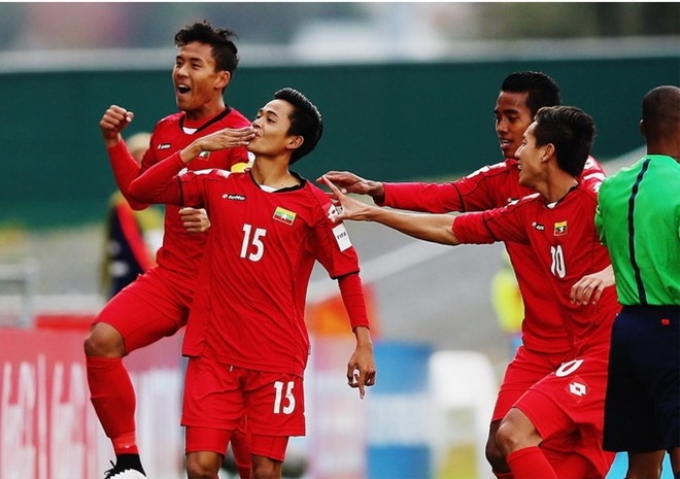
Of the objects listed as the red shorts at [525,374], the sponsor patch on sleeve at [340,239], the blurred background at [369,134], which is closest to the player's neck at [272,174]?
the sponsor patch on sleeve at [340,239]

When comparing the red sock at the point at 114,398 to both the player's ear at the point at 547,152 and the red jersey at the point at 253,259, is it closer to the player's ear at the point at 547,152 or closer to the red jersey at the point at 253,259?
the red jersey at the point at 253,259

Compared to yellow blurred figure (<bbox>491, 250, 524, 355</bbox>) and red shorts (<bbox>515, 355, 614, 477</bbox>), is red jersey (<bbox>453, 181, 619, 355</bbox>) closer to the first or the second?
red shorts (<bbox>515, 355, 614, 477</bbox>)

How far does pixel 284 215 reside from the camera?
9.07 metres


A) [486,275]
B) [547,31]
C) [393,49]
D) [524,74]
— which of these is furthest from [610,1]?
[524,74]

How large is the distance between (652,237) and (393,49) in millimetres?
17504

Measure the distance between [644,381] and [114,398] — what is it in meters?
3.17

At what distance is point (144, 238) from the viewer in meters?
15.7

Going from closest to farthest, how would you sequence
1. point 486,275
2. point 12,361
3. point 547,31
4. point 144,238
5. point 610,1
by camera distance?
point 12,361 → point 144,238 → point 486,275 → point 610,1 → point 547,31

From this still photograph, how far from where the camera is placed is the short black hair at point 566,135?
29.9ft

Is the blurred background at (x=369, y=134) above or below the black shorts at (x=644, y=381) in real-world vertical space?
above

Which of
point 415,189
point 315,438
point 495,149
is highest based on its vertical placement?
point 495,149

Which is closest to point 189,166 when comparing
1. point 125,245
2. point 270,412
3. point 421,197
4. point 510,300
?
point 421,197

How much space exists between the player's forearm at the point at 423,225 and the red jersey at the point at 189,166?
928mm

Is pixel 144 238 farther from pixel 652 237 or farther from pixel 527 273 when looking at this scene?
pixel 652 237
